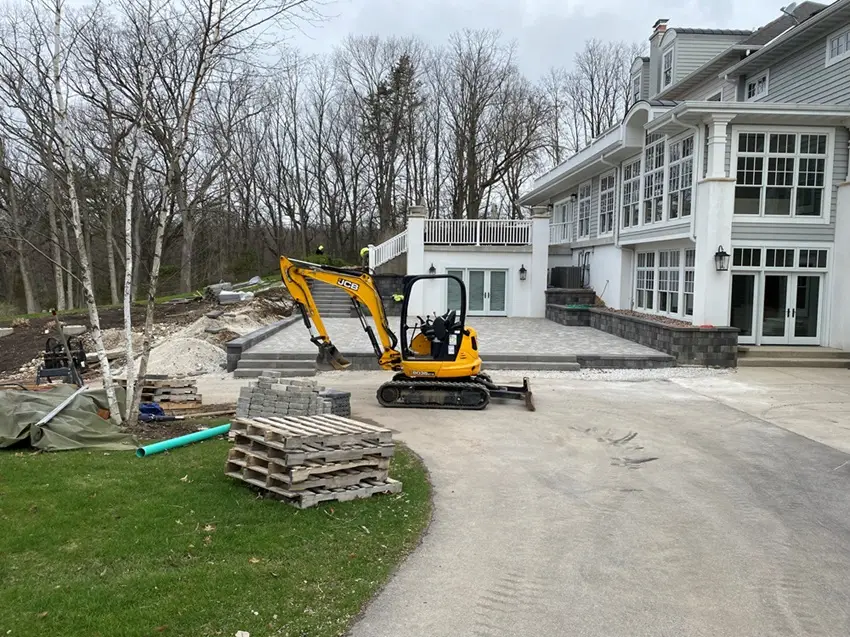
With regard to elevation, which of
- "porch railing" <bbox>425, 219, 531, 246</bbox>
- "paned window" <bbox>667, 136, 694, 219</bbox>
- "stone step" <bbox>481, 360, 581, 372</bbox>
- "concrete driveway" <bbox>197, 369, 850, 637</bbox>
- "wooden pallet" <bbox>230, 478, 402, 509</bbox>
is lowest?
"concrete driveway" <bbox>197, 369, 850, 637</bbox>

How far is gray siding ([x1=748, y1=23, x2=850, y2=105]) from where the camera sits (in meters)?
16.2

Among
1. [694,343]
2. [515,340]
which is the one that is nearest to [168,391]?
[515,340]

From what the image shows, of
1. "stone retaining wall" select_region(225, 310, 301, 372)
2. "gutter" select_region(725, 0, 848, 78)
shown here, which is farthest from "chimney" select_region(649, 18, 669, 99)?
"stone retaining wall" select_region(225, 310, 301, 372)

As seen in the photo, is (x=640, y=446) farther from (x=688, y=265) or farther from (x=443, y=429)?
(x=688, y=265)

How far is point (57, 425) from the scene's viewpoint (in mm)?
7926

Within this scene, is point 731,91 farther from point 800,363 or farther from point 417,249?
point 417,249

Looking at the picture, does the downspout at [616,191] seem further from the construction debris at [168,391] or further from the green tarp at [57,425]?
the green tarp at [57,425]

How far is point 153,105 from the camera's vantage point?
9562mm

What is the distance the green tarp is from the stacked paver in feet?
5.69

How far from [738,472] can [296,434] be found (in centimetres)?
502

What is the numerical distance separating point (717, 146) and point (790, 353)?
528 centimetres

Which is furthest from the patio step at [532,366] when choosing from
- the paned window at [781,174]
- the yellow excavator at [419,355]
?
the paned window at [781,174]

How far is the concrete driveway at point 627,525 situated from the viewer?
Result: 4102 mm

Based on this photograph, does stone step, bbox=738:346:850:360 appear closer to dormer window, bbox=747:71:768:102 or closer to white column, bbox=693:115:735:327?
white column, bbox=693:115:735:327
